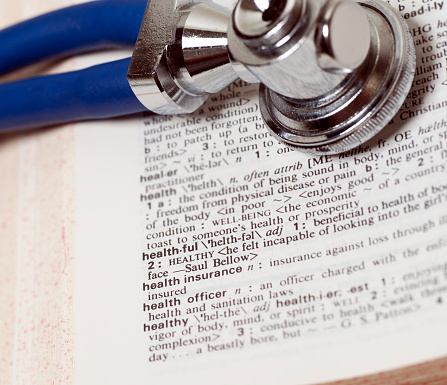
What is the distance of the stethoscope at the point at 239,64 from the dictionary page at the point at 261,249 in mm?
21

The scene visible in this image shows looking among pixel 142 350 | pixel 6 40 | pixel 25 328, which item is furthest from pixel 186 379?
pixel 6 40

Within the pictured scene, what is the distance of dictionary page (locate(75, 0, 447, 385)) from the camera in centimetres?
31

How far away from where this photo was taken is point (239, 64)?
1.06 ft

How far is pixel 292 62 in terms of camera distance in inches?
11.8

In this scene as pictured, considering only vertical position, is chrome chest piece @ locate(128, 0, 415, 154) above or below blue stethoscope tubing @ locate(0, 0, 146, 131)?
below

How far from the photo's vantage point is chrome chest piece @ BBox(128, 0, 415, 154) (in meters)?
0.30

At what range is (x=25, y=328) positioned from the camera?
411mm

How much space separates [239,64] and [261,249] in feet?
0.34

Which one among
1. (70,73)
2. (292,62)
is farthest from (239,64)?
(70,73)

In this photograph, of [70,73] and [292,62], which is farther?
[70,73]

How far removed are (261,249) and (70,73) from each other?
0.59ft

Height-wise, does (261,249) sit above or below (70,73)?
below

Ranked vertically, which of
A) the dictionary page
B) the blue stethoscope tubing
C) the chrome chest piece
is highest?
the blue stethoscope tubing

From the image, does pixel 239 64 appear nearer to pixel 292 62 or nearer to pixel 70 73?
pixel 292 62
